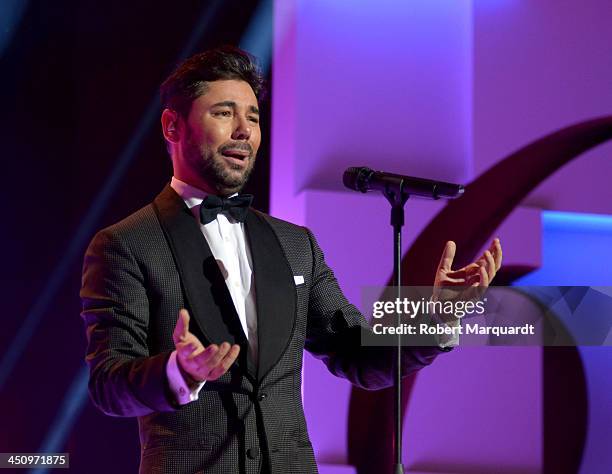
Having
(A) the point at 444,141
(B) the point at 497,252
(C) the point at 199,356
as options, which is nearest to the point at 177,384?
(C) the point at 199,356

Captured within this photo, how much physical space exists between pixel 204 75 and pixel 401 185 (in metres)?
0.66

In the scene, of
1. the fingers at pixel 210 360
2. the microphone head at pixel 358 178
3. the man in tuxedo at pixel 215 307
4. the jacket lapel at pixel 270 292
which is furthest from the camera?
the microphone head at pixel 358 178

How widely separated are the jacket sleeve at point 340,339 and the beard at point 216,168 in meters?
0.35

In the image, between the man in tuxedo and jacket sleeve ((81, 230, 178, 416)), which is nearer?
jacket sleeve ((81, 230, 178, 416))

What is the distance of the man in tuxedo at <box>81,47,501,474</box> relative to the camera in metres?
2.10

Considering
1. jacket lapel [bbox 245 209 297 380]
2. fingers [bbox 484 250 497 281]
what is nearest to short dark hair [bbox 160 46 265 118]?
jacket lapel [bbox 245 209 297 380]

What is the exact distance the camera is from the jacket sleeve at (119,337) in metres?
1.90

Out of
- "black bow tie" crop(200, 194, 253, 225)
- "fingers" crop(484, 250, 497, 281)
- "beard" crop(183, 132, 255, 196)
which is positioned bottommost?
"fingers" crop(484, 250, 497, 281)

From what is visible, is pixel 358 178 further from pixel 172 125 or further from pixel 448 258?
pixel 172 125

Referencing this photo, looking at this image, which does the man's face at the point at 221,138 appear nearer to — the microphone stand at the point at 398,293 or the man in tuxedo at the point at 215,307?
the man in tuxedo at the point at 215,307

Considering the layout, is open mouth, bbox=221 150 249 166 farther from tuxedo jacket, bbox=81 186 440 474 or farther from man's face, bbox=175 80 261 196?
tuxedo jacket, bbox=81 186 440 474

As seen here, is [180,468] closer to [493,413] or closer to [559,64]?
[493,413]

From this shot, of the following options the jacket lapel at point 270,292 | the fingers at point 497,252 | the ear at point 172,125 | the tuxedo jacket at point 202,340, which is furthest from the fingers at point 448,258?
the ear at point 172,125

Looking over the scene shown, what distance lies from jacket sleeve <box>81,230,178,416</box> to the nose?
43 centimetres
